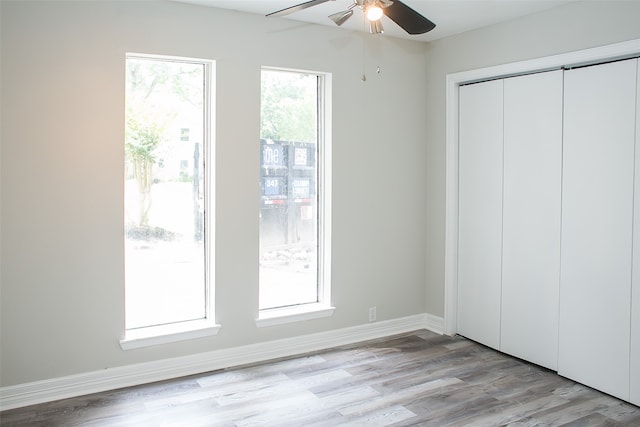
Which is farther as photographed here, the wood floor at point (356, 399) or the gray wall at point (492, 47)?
the gray wall at point (492, 47)

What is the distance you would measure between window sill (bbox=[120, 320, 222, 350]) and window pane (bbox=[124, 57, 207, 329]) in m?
0.07

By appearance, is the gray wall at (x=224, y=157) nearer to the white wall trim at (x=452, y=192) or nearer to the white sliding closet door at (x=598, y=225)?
the white wall trim at (x=452, y=192)

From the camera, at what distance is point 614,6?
11.3 ft

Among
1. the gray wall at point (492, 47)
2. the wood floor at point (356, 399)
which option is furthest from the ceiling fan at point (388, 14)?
the wood floor at point (356, 399)

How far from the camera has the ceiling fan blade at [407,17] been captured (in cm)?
261

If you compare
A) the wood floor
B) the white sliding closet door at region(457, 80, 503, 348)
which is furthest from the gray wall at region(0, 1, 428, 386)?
the white sliding closet door at region(457, 80, 503, 348)

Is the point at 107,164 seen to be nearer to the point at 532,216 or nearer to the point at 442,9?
the point at 442,9

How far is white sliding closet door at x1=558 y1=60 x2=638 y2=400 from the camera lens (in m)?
3.44

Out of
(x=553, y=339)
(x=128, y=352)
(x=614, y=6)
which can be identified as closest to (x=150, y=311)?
(x=128, y=352)

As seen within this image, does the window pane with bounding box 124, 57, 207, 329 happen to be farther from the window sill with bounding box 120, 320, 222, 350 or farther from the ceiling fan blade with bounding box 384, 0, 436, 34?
the ceiling fan blade with bounding box 384, 0, 436, 34

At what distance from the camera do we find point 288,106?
4.32 m

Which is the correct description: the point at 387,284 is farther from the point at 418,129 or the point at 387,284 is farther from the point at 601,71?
the point at 601,71

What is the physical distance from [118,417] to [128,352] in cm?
54

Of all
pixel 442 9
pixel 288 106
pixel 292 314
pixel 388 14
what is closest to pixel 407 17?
pixel 388 14
